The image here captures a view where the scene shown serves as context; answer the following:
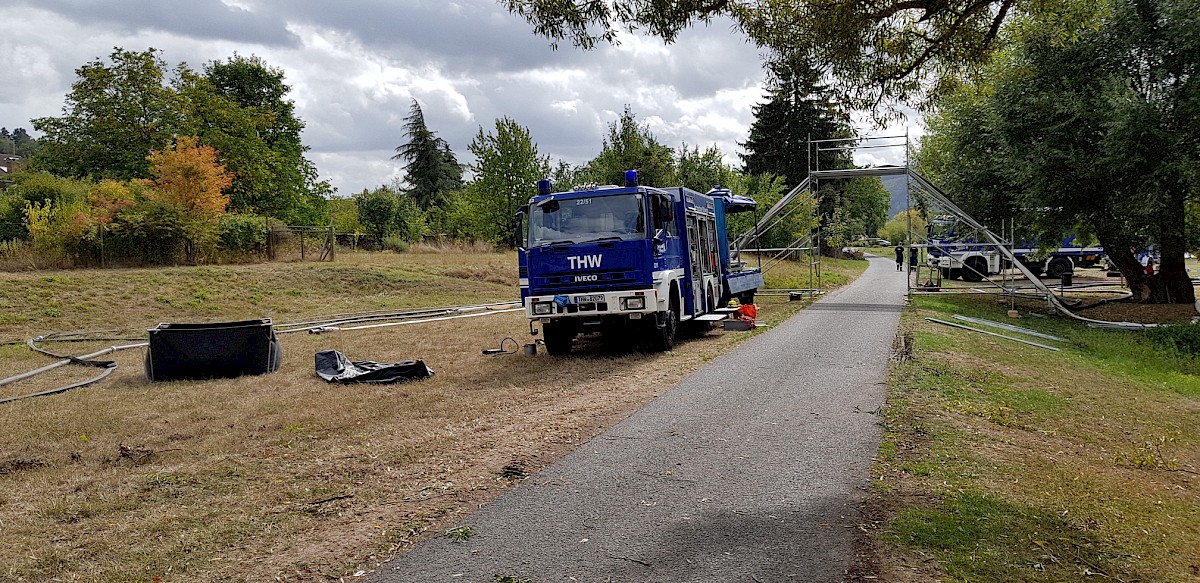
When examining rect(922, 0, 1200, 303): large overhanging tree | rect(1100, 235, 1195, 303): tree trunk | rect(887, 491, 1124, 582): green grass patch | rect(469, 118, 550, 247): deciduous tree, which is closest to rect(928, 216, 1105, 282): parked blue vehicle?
rect(1100, 235, 1195, 303): tree trunk

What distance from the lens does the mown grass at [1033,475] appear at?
4.56 m

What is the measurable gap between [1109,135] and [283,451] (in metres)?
20.3

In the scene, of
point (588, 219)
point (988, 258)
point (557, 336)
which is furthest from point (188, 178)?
point (988, 258)

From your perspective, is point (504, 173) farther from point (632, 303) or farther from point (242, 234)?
point (632, 303)

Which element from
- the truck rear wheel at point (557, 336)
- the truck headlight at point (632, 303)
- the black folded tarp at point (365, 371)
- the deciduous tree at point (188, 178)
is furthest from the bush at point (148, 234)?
the truck headlight at point (632, 303)

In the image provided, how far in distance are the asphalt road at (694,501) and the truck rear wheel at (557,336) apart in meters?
4.16

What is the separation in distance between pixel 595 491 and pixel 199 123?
42.5m

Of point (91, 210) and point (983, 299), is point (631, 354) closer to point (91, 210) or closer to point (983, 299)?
point (983, 299)

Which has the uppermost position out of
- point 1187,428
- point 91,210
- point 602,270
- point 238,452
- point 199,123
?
point 199,123

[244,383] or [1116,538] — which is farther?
[244,383]

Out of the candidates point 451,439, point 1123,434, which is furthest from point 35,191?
point 1123,434

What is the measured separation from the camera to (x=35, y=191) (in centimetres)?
3266

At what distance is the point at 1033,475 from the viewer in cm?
634

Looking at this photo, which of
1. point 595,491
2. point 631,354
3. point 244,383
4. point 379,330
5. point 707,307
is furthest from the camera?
point 379,330
